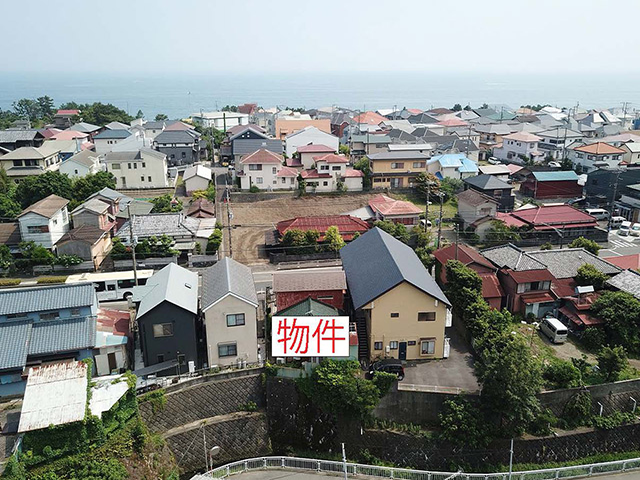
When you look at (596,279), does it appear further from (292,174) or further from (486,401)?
(292,174)

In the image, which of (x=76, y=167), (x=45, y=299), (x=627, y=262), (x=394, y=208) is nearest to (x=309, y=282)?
(x=45, y=299)

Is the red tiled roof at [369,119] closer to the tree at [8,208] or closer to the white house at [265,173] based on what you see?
the white house at [265,173]

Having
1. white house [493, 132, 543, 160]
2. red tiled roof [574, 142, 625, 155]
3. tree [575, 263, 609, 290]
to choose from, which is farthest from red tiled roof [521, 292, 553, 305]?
white house [493, 132, 543, 160]

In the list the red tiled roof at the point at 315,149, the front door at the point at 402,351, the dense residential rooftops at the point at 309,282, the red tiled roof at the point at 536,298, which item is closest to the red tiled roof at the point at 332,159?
the red tiled roof at the point at 315,149

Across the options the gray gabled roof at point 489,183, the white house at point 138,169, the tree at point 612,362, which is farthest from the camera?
the white house at point 138,169

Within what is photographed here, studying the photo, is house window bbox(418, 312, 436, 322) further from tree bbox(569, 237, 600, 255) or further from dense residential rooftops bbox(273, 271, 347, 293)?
tree bbox(569, 237, 600, 255)
